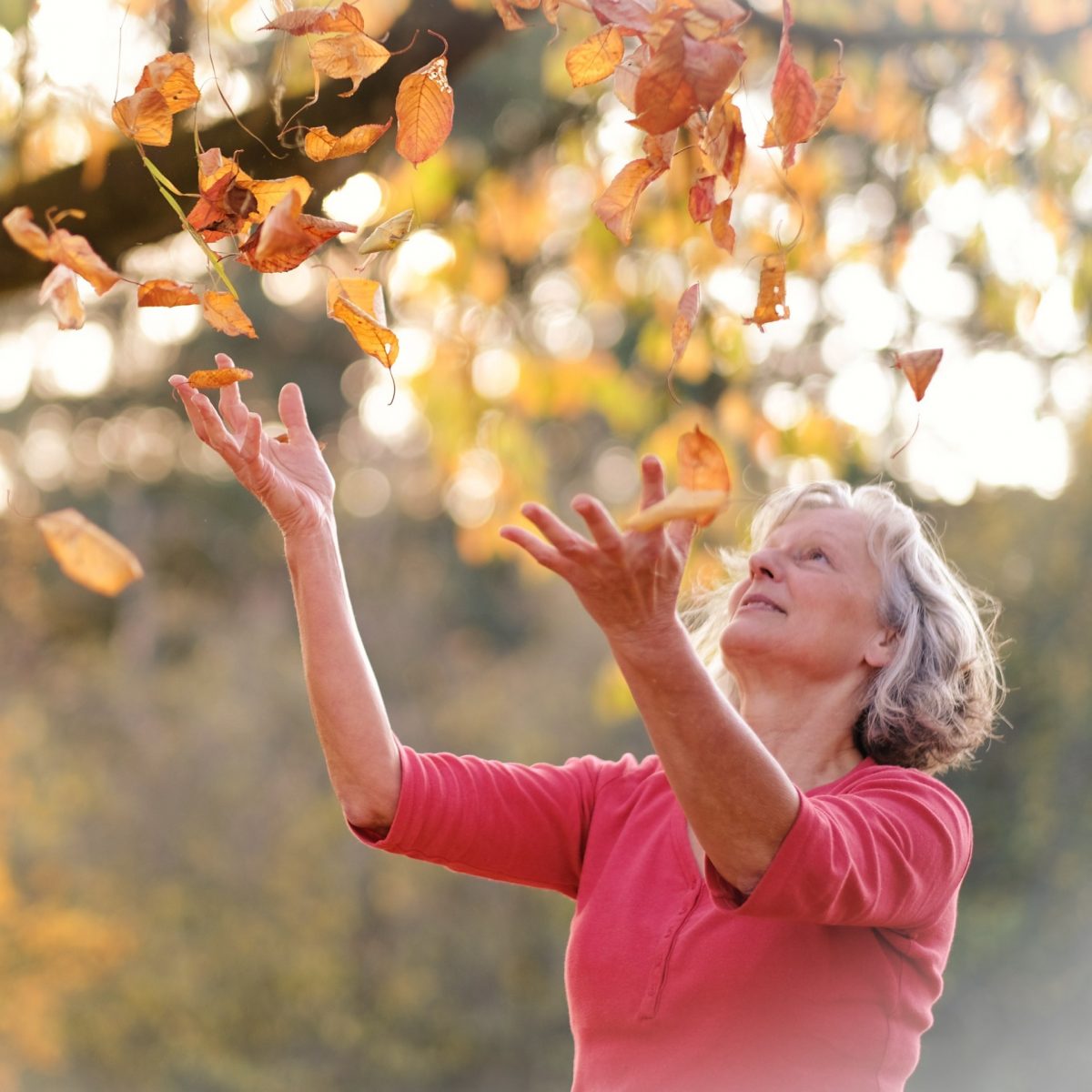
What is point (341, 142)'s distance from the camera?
138 centimetres

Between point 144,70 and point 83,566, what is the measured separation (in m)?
0.49

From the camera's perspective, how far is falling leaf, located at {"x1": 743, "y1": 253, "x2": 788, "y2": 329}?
1.36 m

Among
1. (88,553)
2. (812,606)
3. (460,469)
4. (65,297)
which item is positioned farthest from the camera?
(460,469)

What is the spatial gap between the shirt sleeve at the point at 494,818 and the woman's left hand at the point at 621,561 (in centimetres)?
56

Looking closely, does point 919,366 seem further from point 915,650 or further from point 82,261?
point 82,261

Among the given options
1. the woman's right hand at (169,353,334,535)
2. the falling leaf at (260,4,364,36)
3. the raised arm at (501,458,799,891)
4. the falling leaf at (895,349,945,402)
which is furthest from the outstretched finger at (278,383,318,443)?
the falling leaf at (895,349,945,402)

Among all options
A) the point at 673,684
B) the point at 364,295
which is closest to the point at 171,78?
the point at 364,295

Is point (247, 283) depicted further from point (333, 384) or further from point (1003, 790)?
point (1003, 790)

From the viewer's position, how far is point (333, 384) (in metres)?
12.0

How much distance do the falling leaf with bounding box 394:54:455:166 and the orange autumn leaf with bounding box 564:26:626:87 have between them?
0.13 meters

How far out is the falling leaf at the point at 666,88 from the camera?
1165 mm

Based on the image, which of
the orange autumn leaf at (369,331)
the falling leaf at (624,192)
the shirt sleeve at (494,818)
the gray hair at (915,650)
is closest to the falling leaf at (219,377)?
the orange autumn leaf at (369,331)

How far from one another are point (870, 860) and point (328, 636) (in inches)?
25.9

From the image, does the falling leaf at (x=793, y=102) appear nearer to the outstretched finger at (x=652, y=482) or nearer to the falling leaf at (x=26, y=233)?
the outstretched finger at (x=652, y=482)
